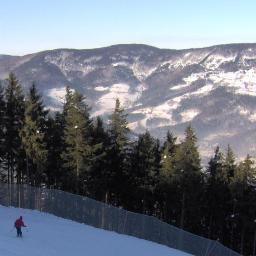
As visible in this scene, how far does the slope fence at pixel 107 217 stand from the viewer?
42.7 metres

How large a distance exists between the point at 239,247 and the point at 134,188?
46.2 feet

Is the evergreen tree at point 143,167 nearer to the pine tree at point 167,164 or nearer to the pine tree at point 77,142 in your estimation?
the pine tree at point 167,164

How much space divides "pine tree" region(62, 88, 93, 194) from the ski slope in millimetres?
8703

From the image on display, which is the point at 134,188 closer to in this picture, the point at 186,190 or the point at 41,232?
the point at 186,190

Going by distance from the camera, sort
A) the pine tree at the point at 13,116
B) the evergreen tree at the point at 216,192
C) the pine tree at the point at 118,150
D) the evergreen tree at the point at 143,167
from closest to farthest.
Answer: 1. the pine tree at the point at 13,116
2. the pine tree at the point at 118,150
3. the evergreen tree at the point at 143,167
4. the evergreen tree at the point at 216,192

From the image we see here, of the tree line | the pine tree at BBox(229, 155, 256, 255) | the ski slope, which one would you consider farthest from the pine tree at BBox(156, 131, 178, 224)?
the ski slope

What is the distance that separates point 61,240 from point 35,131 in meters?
20.3

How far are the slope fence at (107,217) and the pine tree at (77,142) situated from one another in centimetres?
705

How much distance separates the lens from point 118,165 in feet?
194

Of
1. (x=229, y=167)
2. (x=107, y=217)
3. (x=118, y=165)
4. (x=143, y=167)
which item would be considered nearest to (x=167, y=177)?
(x=143, y=167)

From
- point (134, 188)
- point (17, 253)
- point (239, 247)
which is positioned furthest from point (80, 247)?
point (239, 247)

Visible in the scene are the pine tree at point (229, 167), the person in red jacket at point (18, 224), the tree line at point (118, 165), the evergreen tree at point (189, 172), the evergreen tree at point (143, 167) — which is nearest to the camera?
the person in red jacket at point (18, 224)

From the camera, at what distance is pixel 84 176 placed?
55.1 meters

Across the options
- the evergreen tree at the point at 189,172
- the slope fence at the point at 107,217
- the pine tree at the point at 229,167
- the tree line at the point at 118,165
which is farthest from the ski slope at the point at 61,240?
the pine tree at the point at 229,167
